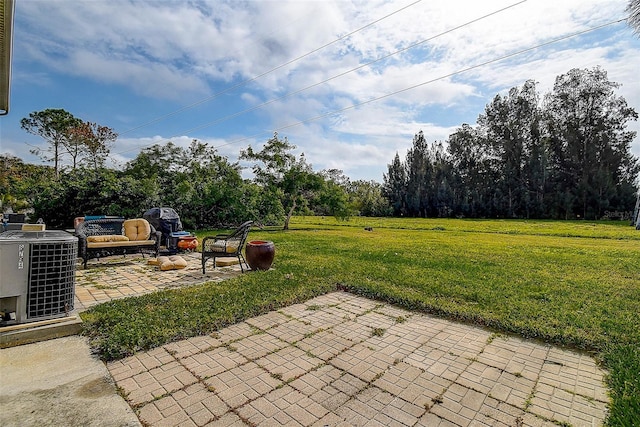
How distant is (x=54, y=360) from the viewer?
244 cm

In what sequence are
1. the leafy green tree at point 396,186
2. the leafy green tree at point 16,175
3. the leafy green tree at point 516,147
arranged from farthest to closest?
the leafy green tree at point 396,186, the leafy green tree at point 516,147, the leafy green tree at point 16,175

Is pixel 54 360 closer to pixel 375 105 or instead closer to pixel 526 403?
pixel 526 403

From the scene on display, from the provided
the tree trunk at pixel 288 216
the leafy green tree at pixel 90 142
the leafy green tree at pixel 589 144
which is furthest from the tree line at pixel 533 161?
the leafy green tree at pixel 90 142

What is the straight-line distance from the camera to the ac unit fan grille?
2.78m

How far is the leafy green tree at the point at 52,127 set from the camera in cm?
2150

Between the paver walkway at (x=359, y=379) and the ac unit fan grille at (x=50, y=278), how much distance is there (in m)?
1.03

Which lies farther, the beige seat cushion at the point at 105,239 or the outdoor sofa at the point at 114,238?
the beige seat cushion at the point at 105,239

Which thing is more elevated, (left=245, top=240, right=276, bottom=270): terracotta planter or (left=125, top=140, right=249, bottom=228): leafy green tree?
(left=125, top=140, right=249, bottom=228): leafy green tree

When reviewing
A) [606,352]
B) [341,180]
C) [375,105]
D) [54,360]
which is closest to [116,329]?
[54,360]

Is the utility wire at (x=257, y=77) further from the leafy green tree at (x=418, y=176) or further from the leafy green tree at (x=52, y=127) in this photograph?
the leafy green tree at (x=418, y=176)

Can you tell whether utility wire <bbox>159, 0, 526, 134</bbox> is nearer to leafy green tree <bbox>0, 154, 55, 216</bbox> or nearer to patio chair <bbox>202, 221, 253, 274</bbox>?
patio chair <bbox>202, 221, 253, 274</bbox>

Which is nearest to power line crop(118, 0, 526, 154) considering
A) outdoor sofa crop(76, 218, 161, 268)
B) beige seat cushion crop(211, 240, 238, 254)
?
beige seat cushion crop(211, 240, 238, 254)

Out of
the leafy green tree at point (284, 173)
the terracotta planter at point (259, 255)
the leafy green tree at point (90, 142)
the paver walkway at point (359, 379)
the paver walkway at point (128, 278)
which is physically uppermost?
the leafy green tree at point (90, 142)

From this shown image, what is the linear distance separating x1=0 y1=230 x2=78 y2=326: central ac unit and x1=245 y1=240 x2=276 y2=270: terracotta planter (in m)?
2.79
